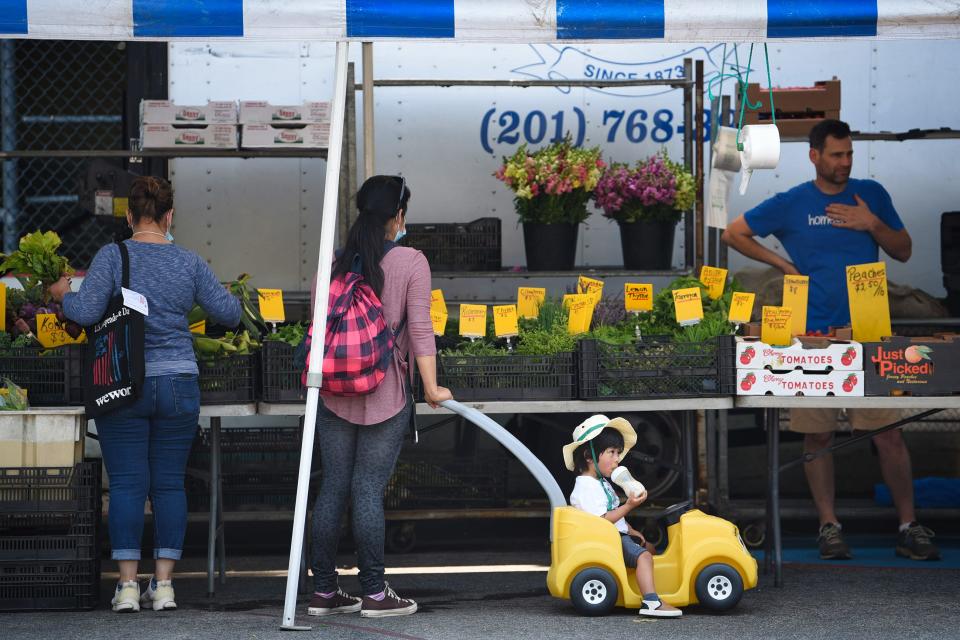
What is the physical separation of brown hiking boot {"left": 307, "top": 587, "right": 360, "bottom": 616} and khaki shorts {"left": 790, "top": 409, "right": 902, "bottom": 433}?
2519 millimetres

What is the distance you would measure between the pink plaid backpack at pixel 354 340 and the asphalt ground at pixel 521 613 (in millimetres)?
927

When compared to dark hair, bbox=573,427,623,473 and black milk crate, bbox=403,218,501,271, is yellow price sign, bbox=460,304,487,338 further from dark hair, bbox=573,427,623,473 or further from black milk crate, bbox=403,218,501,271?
black milk crate, bbox=403,218,501,271

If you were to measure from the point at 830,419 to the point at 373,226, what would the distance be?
2721 mm

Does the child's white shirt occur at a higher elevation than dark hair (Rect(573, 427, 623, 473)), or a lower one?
lower

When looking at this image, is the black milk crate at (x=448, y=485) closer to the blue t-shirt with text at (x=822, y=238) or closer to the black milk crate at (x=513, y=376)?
the black milk crate at (x=513, y=376)

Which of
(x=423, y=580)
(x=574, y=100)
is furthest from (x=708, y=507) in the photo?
(x=574, y=100)

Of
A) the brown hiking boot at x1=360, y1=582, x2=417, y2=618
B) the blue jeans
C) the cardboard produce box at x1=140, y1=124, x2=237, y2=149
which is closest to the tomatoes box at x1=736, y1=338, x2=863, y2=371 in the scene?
the brown hiking boot at x1=360, y1=582, x2=417, y2=618

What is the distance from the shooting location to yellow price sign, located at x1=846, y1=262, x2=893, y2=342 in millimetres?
5846

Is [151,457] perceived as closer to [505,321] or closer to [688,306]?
[505,321]

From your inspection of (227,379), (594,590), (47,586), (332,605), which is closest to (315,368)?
(227,379)

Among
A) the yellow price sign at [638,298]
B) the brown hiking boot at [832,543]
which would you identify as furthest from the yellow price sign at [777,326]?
the brown hiking boot at [832,543]

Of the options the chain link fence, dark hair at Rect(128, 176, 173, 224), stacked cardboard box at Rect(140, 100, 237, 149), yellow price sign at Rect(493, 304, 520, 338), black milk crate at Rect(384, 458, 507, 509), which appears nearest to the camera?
dark hair at Rect(128, 176, 173, 224)

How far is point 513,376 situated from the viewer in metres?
5.54

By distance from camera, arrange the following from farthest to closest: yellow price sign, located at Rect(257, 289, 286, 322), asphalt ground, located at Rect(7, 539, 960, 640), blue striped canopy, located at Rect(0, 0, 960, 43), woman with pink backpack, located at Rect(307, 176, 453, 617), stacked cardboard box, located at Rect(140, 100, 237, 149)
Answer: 1. stacked cardboard box, located at Rect(140, 100, 237, 149)
2. yellow price sign, located at Rect(257, 289, 286, 322)
3. woman with pink backpack, located at Rect(307, 176, 453, 617)
4. asphalt ground, located at Rect(7, 539, 960, 640)
5. blue striped canopy, located at Rect(0, 0, 960, 43)
